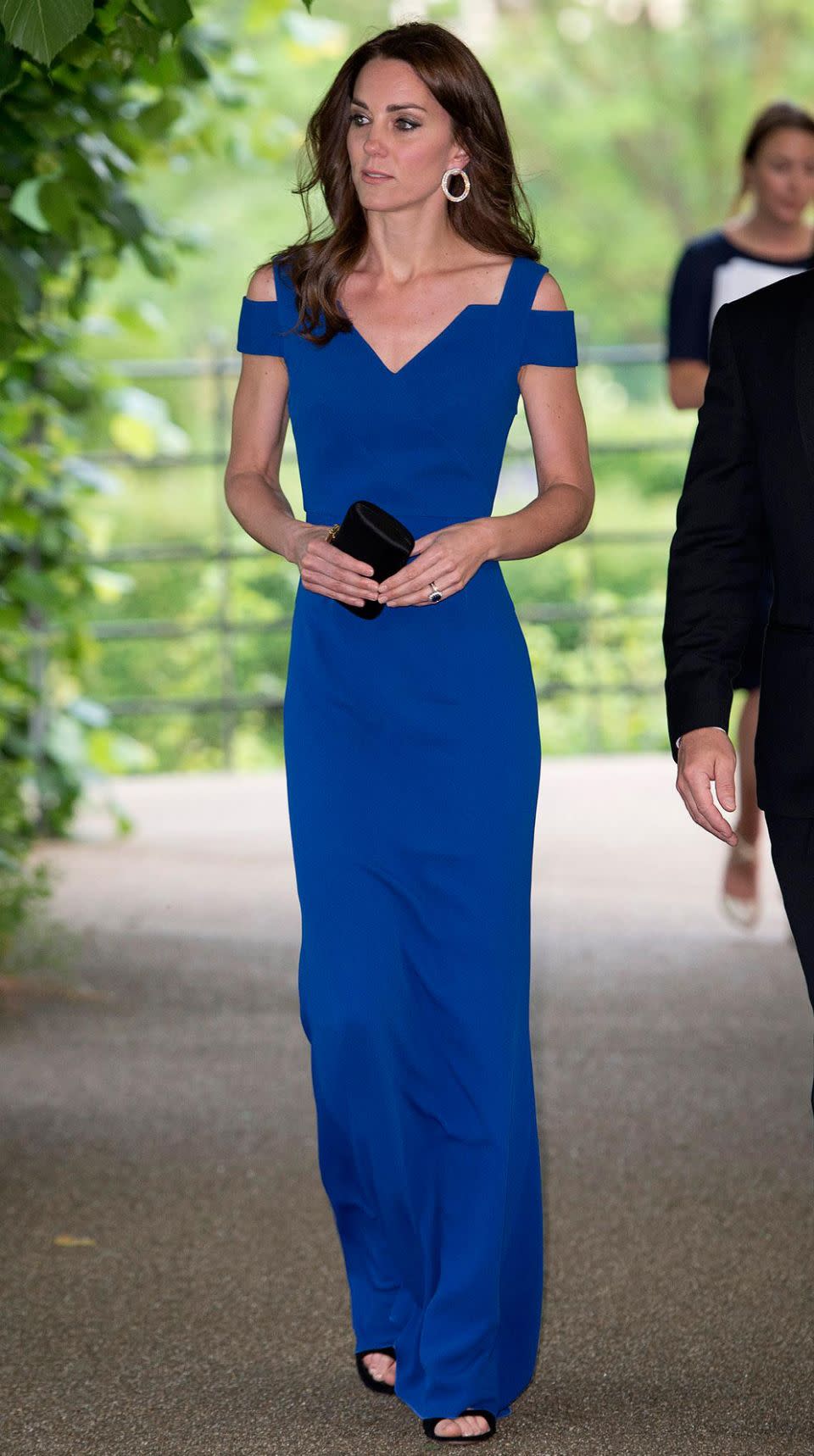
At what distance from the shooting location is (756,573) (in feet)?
9.96

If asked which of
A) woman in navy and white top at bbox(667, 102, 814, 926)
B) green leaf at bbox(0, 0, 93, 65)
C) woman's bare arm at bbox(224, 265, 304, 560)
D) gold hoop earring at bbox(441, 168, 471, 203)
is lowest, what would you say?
woman's bare arm at bbox(224, 265, 304, 560)

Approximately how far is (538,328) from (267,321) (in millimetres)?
435

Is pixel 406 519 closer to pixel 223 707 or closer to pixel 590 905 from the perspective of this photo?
pixel 590 905

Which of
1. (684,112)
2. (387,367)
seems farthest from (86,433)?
(684,112)

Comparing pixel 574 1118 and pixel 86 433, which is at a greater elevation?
pixel 86 433

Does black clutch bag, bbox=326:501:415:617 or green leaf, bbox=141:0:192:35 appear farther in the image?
green leaf, bbox=141:0:192:35

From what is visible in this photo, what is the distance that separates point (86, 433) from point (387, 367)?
6303mm

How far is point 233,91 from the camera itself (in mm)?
6891

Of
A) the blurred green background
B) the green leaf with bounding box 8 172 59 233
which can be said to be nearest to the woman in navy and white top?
the green leaf with bounding box 8 172 59 233

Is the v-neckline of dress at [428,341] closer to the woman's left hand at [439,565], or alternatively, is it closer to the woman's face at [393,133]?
the woman's face at [393,133]

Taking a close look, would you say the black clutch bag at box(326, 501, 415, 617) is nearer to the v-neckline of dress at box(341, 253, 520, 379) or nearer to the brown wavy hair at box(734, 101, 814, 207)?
the v-neckline of dress at box(341, 253, 520, 379)

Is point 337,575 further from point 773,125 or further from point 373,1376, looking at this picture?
point 773,125

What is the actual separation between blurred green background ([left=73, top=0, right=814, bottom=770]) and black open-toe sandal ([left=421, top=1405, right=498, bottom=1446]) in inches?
287

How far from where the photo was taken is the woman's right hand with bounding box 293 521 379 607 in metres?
3.09
